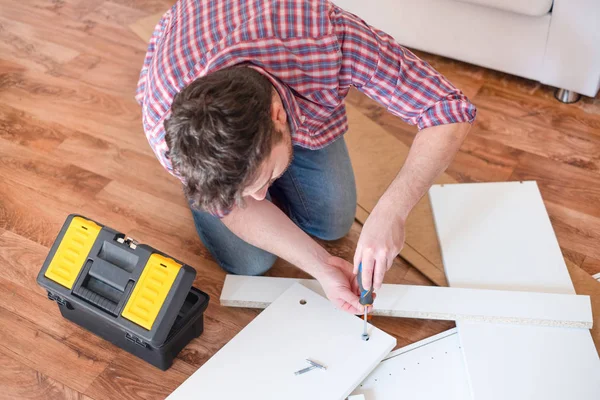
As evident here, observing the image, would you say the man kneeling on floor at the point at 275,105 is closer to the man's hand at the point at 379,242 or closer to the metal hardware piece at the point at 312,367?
the man's hand at the point at 379,242

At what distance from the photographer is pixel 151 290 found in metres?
1.45

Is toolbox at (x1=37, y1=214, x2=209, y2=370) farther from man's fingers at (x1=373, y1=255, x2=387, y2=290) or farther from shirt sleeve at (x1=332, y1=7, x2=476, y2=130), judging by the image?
shirt sleeve at (x1=332, y1=7, x2=476, y2=130)

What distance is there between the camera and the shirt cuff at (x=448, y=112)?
4.55 feet

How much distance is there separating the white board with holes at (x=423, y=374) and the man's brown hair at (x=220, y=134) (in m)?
0.58

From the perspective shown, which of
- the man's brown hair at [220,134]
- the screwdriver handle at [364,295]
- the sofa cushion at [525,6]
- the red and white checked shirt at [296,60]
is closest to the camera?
the man's brown hair at [220,134]

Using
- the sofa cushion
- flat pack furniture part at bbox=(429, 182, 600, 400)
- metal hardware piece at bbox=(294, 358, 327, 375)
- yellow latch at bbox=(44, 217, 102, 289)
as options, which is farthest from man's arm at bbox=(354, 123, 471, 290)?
the sofa cushion

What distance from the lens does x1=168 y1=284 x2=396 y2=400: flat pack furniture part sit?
56.6 inches

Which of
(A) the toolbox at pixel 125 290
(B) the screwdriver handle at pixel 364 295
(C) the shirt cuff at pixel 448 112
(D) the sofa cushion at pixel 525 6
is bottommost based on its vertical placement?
(A) the toolbox at pixel 125 290

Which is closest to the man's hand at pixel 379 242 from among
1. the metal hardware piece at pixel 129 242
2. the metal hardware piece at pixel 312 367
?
the metal hardware piece at pixel 312 367

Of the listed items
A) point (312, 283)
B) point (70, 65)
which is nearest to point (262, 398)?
point (312, 283)

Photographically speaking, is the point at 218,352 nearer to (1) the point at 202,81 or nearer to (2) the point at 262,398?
(2) the point at 262,398

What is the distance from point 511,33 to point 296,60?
110cm

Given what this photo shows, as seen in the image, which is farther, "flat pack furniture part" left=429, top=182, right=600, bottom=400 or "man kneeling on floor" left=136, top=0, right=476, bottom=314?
"flat pack furniture part" left=429, top=182, right=600, bottom=400

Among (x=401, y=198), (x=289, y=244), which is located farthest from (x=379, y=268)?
(x=289, y=244)
